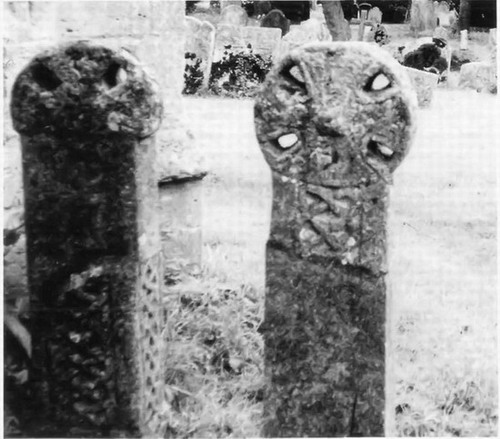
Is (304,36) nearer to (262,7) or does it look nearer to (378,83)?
(262,7)

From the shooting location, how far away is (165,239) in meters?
5.57

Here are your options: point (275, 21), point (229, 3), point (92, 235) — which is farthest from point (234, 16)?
point (92, 235)

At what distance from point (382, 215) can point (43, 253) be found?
4.48ft

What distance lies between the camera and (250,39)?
17.3 meters

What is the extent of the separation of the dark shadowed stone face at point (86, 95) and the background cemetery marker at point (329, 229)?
0.46 meters

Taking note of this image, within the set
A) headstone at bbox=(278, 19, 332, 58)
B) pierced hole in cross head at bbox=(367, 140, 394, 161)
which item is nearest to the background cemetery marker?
pierced hole in cross head at bbox=(367, 140, 394, 161)

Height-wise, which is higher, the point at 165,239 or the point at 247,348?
the point at 165,239

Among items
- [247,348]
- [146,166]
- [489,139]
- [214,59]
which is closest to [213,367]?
[247,348]

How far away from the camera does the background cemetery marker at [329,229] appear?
10.5ft

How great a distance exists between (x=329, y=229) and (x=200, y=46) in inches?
476

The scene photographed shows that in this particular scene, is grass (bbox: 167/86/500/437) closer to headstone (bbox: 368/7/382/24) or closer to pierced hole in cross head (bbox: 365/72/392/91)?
pierced hole in cross head (bbox: 365/72/392/91)

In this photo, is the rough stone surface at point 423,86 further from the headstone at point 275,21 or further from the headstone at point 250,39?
the headstone at point 275,21

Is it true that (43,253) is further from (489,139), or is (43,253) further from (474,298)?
(489,139)

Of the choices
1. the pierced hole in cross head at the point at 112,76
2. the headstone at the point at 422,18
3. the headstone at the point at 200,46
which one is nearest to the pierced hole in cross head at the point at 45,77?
the pierced hole in cross head at the point at 112,76
